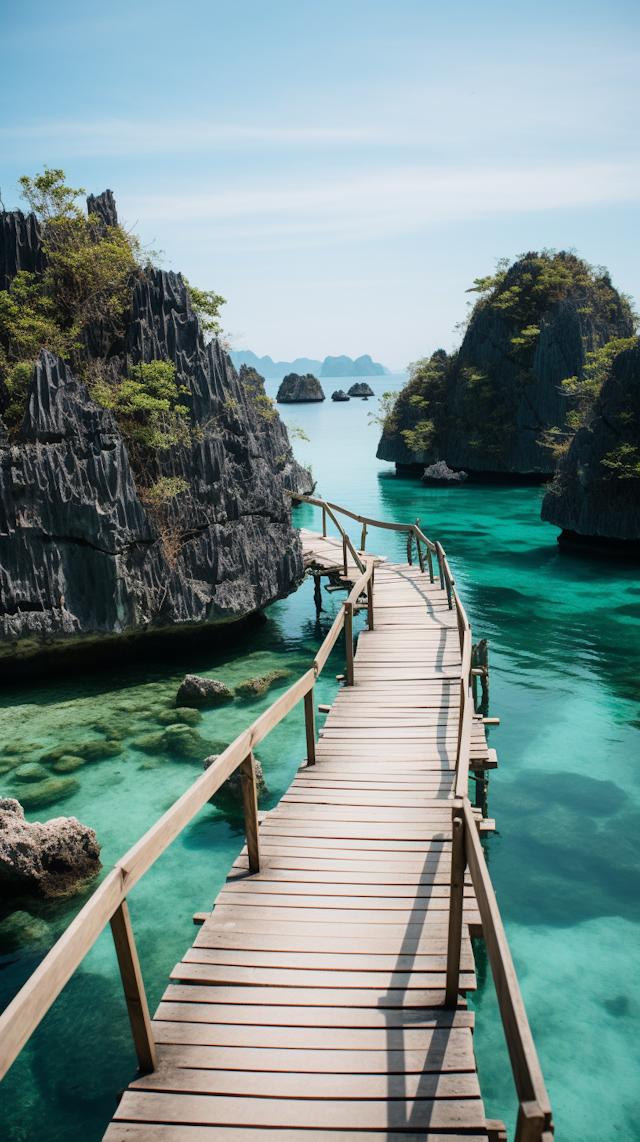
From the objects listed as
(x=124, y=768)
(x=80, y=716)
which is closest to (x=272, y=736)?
(x=124, y=768)

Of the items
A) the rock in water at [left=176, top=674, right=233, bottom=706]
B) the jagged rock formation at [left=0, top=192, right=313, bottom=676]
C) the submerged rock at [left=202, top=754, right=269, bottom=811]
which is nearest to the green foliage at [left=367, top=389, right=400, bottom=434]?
the jagged rock formation at [left=0, top=192, right=313, bottom=676]

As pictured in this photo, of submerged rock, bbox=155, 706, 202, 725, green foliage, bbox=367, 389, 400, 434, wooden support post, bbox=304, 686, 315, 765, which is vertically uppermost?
green foliage, bbox=367, 389, 400, 434

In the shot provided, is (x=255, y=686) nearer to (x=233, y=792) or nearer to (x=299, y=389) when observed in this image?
(x=233, y=792)

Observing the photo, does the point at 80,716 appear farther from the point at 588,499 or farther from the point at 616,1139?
the point at 588,499

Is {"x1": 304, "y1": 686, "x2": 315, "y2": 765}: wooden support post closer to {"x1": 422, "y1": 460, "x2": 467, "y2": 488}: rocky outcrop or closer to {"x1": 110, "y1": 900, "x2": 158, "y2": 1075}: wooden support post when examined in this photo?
{"x1": 110, "y1": 900, "x2": 158, "y2": 1075}: wooden support post

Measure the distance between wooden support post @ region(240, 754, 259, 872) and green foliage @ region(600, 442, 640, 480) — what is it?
1051 inches

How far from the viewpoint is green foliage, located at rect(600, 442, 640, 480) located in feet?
93.1

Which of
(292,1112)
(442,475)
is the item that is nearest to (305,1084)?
(292,1112)

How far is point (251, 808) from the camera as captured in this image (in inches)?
208

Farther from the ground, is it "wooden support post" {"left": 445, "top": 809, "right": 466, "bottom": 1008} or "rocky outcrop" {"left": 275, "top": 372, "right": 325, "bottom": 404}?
"rocky outcrop" {"left": 275, "top": 372, "right": 325, "bottom": 404}

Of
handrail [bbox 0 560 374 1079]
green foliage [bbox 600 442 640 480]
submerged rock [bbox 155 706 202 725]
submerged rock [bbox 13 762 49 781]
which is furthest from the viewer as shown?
green foliage [bbox 600 442 640 480]

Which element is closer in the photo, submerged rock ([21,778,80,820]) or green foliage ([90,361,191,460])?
submerged rock ([21,778,80,820])

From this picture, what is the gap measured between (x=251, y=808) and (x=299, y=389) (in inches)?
6703

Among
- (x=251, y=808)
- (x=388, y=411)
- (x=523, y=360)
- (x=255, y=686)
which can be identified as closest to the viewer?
(x=251, y=808)
